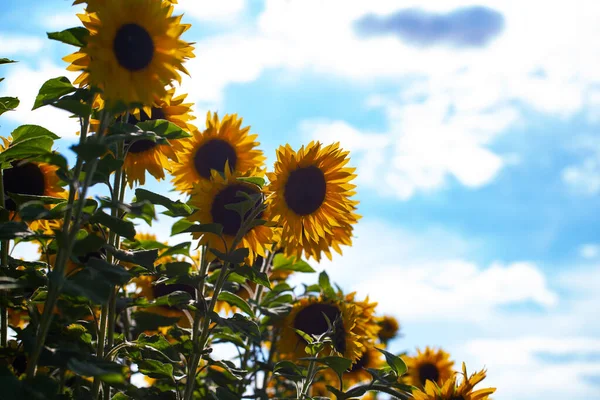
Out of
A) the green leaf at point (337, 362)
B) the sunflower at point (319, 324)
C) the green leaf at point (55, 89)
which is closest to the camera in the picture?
the green leaf at point (55, 89)

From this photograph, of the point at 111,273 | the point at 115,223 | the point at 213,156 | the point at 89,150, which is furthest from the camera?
the point at 213,156

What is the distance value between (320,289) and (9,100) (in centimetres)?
233

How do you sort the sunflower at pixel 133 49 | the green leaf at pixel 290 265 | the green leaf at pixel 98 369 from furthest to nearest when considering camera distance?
the green leaf at pixel 290 265 < the sunflower at pixel 133 49 < the green leaf at pixel 98 369

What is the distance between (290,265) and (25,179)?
1731mm

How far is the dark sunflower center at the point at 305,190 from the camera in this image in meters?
3.50

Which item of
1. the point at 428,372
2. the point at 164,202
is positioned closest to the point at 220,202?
the point at 164,202

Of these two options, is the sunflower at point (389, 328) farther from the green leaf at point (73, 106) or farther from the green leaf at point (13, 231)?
the green leaf at point (73, 106)

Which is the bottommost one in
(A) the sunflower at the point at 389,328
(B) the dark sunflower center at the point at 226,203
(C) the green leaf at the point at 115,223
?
(C) the green leaf at the point at 115,223

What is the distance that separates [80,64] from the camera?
278 cm

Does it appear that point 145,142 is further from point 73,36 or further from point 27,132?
point 73,36

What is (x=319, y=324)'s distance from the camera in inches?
177

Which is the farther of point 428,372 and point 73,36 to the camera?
point 428,372

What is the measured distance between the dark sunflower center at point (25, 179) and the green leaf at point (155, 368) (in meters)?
1.37

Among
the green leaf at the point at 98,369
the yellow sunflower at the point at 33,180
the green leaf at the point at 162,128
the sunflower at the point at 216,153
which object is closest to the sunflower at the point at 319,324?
the sunflower at the point at 216,153
